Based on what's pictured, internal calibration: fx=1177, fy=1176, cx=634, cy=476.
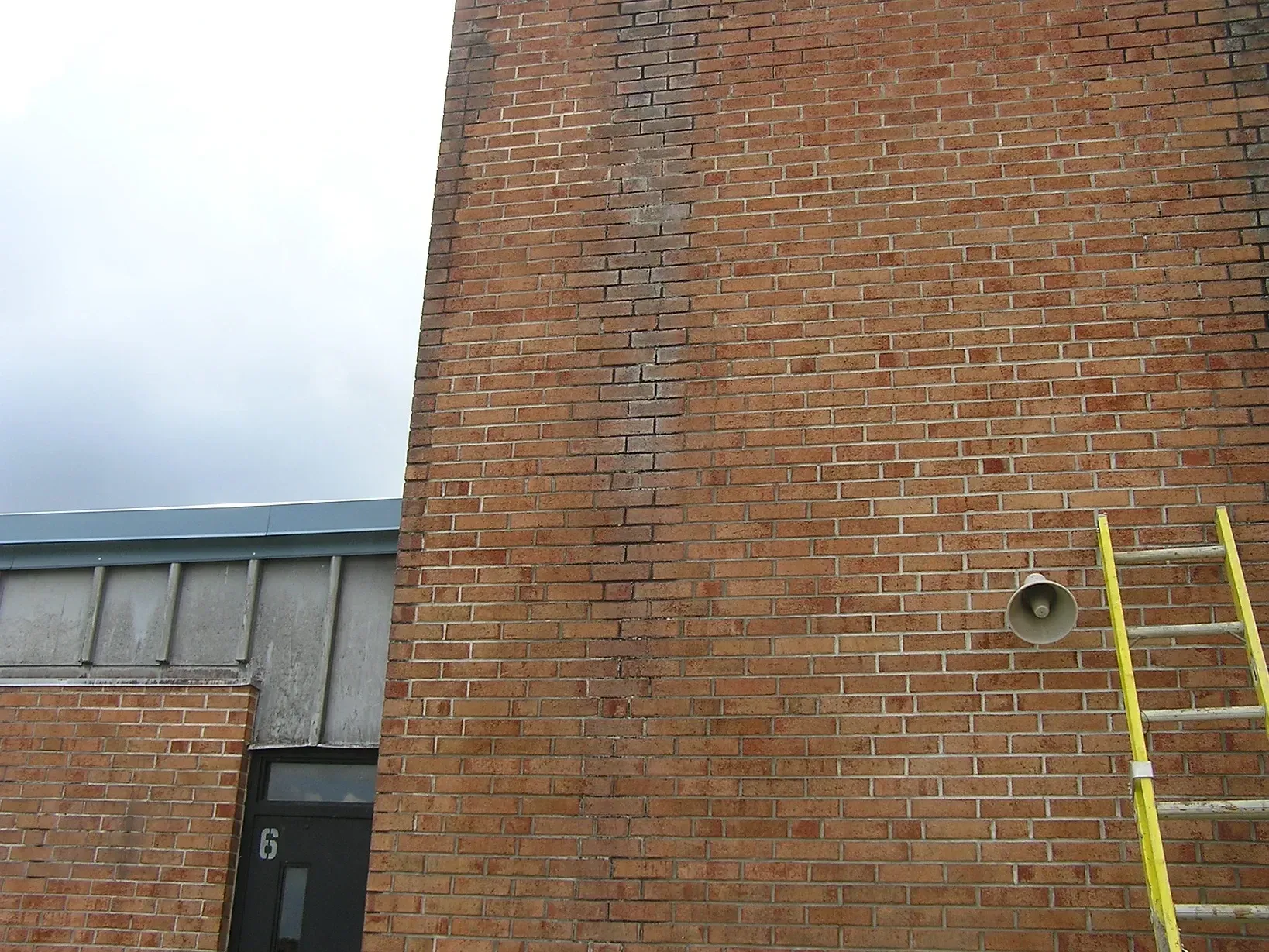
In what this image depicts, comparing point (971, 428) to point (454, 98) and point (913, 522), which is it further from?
point (454, 98)

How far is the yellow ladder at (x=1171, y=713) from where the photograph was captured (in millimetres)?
3438

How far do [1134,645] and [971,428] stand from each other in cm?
104

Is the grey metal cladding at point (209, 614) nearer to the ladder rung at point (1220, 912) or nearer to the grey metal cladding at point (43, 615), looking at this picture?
the grey metal cladding at point (43, 615)

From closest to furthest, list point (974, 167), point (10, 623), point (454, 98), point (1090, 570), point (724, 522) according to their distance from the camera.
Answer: point (1090, 570) → point (724, 522) → point (974, 167) → point (454, 98) → point (10, 623)

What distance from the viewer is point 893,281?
16.6ft

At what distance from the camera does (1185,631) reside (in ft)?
13.0

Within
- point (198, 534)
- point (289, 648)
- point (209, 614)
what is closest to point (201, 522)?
point (198, 534)

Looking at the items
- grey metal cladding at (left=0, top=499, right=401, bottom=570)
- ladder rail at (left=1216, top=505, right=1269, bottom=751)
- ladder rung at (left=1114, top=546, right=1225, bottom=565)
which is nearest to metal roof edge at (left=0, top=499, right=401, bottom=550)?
grey metal cladding at (left=0, top=499, right=401, bottom=570)

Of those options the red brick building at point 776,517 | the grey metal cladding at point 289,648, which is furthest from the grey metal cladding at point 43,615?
the grey metal cladding at point 289,648

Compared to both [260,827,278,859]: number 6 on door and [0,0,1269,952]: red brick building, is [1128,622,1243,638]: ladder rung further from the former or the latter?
[260,827,278,859]: number 6 on door

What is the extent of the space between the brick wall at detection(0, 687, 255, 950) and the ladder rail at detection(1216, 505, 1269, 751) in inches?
186

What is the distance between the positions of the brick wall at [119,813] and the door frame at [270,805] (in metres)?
0.07

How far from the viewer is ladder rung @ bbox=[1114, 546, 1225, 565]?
13.9 ft

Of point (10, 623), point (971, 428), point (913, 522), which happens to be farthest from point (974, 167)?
point (10, 623)
